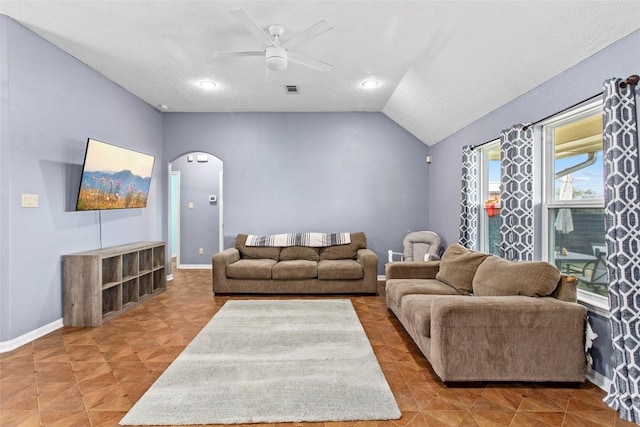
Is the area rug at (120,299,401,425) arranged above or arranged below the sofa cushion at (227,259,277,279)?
below

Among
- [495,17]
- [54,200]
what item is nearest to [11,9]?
[54,200]

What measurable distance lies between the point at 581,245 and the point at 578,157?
71 cm

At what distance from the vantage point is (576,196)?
8.70ft

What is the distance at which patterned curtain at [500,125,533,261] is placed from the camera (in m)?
2.91

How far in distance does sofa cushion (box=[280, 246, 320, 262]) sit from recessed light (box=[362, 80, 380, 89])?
2506mm

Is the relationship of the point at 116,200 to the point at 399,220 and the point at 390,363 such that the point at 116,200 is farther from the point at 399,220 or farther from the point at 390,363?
the point at 399,220

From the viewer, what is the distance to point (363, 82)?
13.8ft

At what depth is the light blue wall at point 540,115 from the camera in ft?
6.95

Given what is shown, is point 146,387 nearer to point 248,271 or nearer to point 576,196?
point 248,271

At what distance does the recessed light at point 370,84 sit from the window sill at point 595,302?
123 inches

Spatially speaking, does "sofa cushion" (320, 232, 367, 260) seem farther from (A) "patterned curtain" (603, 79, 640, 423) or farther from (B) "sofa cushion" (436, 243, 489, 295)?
(A) "patterned curtain" (603, 79, 640, 423)

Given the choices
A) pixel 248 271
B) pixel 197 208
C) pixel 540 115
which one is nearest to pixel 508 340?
pixel 540 115

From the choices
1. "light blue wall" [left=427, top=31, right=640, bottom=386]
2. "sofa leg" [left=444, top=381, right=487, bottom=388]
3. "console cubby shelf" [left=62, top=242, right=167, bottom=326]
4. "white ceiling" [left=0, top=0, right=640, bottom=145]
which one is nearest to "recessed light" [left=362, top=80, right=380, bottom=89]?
"white ceiling" [left=0, top=0, right=640, bottom=145]

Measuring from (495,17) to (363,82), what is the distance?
1888 millimetres
